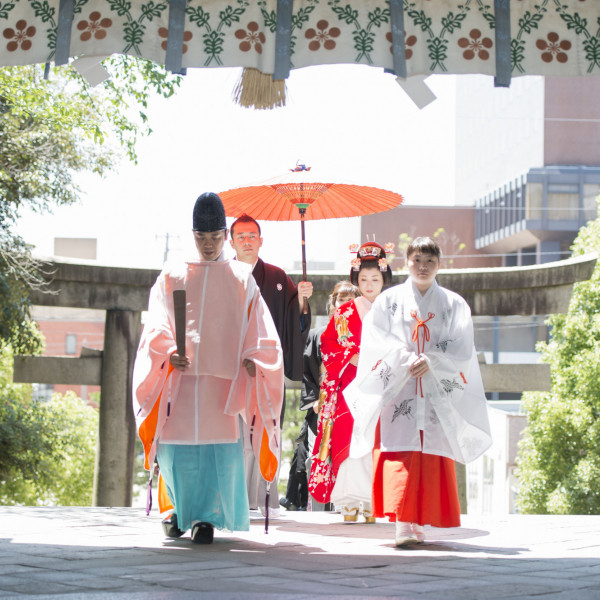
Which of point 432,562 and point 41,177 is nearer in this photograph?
point 432,562

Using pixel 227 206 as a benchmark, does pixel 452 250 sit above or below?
above

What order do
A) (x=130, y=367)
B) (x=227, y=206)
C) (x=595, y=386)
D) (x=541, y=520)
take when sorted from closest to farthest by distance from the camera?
1. (x=541, y=520)
2. (x=227, y=206)
3. (x=130, y=367)
4. (x=595, y=386)

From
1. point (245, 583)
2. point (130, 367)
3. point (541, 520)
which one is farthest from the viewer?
point (130, 367)

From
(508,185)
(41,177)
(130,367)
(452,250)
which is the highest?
(508,185)

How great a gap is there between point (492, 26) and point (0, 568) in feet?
10.5

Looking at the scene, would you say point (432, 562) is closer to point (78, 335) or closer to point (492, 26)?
point (492, 26)

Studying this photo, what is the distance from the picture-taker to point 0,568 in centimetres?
356

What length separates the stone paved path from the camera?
3.09 metres

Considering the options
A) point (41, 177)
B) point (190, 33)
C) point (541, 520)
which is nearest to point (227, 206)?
point (190, 33)

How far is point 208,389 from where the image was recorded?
456cm

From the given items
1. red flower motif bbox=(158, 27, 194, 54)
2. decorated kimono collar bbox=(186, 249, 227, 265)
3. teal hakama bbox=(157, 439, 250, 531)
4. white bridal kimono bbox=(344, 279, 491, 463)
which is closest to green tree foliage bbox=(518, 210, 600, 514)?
white bridal kimono bbox=(344, 279, 491, 463)

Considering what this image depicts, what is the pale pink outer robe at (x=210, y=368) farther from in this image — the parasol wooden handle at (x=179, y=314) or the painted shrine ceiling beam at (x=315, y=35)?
the painted shrine ceiling beam at (x=315, y=35)

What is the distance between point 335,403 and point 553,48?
2.80 meters

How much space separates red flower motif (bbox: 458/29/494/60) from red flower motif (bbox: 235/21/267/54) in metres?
0.93
